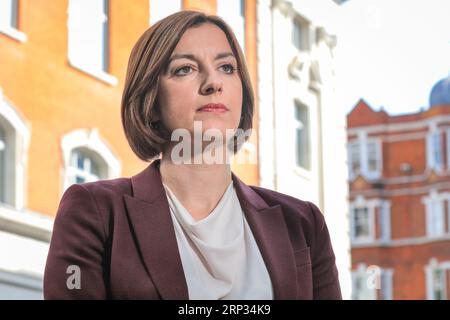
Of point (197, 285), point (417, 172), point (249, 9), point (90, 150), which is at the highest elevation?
point (417, 172)

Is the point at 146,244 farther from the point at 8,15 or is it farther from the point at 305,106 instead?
the point at 8,15

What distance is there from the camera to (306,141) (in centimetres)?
280

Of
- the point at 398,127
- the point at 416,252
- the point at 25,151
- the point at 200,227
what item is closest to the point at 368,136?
the point at 398,127

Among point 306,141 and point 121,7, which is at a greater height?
point 121,7

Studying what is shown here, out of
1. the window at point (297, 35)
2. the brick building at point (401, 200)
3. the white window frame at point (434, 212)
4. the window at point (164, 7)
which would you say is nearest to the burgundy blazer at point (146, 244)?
the window at point (164, 7)

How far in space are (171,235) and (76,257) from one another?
0.45 feet

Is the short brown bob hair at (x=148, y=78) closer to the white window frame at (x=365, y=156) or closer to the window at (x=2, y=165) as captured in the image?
the window at (x=2, y=165)

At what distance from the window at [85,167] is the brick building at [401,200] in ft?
15.0

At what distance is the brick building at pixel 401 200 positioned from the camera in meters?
9.08

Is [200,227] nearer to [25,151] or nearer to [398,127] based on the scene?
[25,151]

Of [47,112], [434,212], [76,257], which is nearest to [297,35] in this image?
[47,112]

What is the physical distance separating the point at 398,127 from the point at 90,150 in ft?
25.3

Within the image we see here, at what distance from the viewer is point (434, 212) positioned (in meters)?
11.1

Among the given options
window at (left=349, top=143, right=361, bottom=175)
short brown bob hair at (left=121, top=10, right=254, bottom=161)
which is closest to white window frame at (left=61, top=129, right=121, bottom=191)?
short brown bob hair at (left=121, top=10, right=254, bottom=161)
